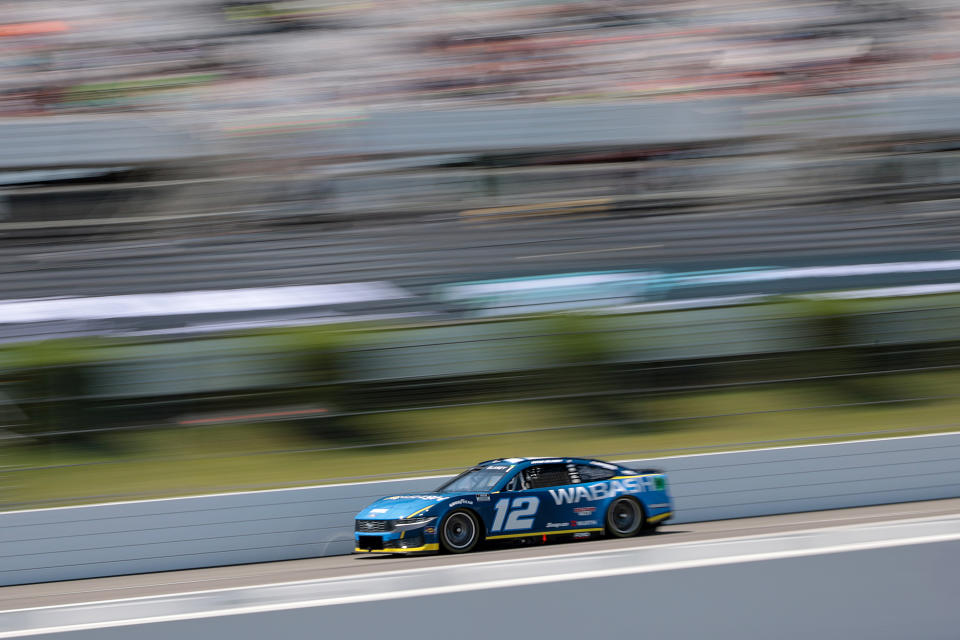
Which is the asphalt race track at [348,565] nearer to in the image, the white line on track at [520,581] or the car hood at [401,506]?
the car hood at [401,506]

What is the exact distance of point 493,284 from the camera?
1566 centimetres

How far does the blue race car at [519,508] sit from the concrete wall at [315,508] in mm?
1105

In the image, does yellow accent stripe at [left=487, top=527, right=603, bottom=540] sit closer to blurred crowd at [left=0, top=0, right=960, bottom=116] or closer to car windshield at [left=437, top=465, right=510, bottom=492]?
car windshield at [left=437, top=465, right=510, bottom=492]

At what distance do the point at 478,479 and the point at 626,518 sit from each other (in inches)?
61.1

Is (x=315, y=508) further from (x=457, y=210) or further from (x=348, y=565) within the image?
(x=457, y=210)

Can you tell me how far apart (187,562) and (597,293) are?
783 cm

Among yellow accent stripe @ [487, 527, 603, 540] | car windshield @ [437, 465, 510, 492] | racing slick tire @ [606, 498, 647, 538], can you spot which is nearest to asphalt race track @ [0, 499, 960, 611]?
yellow accent stripe @ [487, 527, 603, 540]

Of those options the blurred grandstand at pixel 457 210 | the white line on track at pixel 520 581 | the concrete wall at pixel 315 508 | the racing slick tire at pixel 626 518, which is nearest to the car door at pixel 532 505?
the racing slick tire at pixel 626 518

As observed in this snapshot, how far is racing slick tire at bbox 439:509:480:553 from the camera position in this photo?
931 cm

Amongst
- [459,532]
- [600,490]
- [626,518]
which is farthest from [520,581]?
[626,518]

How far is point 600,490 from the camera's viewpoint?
997cm

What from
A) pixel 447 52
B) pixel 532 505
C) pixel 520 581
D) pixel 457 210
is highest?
pixel 447 52

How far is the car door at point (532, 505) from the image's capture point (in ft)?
31.4

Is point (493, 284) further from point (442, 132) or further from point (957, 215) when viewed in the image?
point (957, 215)
